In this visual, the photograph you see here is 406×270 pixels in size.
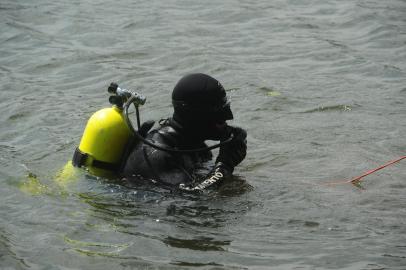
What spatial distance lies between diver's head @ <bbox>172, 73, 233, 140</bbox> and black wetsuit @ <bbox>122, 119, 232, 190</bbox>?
0.09m

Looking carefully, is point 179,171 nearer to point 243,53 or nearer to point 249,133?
point 249,133

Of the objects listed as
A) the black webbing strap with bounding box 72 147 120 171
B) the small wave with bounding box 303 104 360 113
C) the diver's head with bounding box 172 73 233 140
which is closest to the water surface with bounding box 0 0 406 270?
the small wave with bounding box 303 104 360 113

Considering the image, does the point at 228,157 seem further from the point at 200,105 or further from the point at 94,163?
the point at 94,163

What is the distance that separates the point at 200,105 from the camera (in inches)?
214

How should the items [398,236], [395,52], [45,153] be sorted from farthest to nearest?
1. [395,52]
2. [45,153]
3. [398,236]

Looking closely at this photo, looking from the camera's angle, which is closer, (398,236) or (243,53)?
(398,236)

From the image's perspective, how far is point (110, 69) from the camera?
33.4 ft

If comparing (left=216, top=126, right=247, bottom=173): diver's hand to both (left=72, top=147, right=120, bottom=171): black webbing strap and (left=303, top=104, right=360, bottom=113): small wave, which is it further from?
(left=303, top=104, right=360, bottom=113): small wave

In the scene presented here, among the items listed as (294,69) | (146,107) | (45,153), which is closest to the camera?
(45,153)

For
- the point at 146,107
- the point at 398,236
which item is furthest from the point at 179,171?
the point at 146,107

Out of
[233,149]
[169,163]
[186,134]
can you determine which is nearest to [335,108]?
[233,149]

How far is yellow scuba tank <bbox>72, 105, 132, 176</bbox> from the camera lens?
5.57 m

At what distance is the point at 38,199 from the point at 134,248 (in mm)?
1369

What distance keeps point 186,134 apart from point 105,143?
63 centimetres
